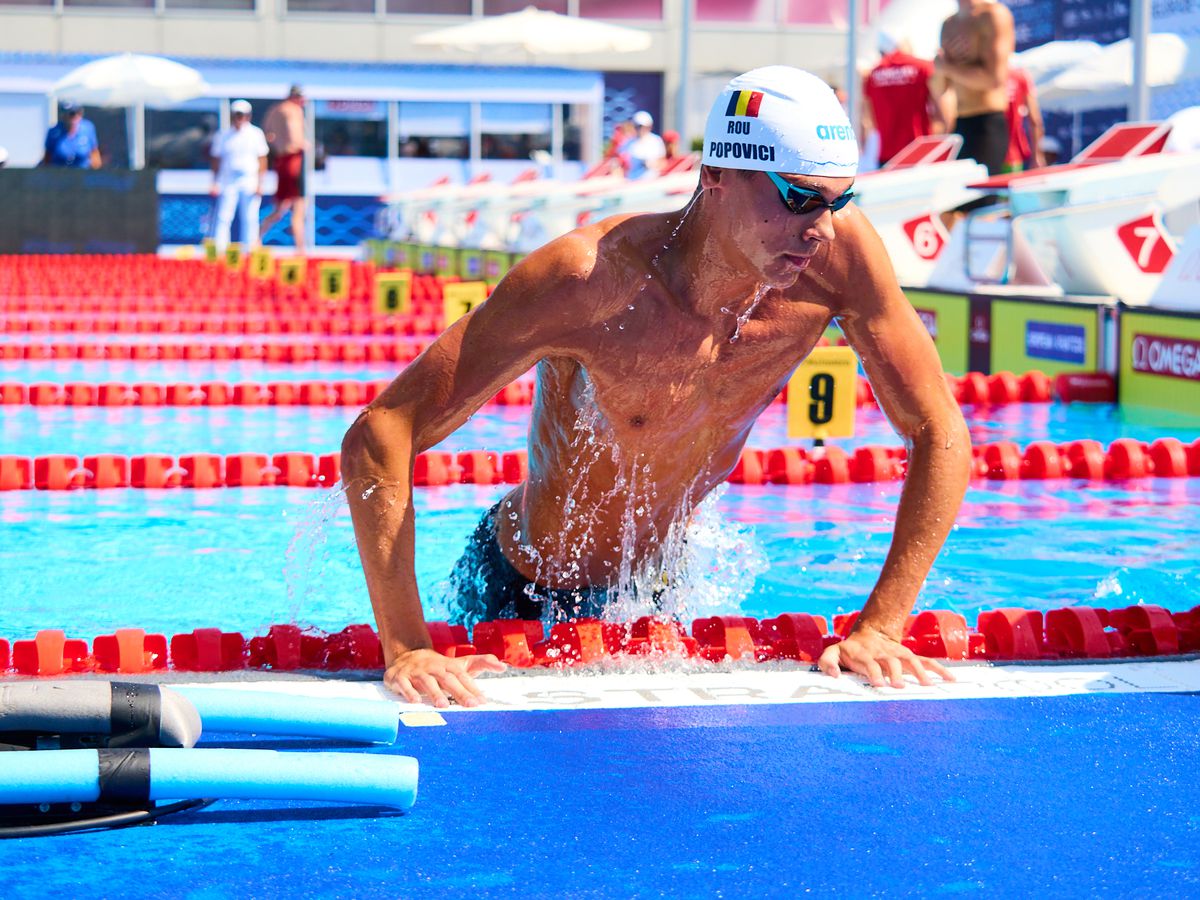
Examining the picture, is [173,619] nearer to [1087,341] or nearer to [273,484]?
[273,484]

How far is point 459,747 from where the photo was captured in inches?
108

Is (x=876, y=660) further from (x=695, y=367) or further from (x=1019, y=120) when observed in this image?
(x=1019, y=120)

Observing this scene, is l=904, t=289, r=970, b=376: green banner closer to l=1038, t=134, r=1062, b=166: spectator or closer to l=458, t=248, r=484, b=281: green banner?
l=458, t=248, r=484, b=281: green banner


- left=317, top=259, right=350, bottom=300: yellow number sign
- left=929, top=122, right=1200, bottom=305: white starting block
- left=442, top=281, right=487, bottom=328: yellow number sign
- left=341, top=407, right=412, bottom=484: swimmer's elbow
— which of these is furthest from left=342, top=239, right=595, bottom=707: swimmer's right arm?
left=317, top=259, right=350, bottom=300: yellow number sign

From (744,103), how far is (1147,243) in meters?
7.16

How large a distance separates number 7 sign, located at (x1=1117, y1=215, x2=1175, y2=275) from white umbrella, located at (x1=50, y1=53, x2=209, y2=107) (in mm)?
18062

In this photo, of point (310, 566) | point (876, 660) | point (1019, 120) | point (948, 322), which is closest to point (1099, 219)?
point (948, 322)

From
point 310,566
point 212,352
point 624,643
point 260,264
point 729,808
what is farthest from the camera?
point 260,264

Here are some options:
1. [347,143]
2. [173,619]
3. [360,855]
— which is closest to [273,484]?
[173,619]

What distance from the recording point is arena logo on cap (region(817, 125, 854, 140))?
2.84 metres

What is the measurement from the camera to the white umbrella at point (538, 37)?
25453mm

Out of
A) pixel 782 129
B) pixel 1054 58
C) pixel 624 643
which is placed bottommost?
pixel 624 643

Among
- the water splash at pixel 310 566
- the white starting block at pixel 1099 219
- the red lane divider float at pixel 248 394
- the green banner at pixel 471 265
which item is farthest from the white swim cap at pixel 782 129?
the green banner at pixel 471 265

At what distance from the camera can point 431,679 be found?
118 inches
